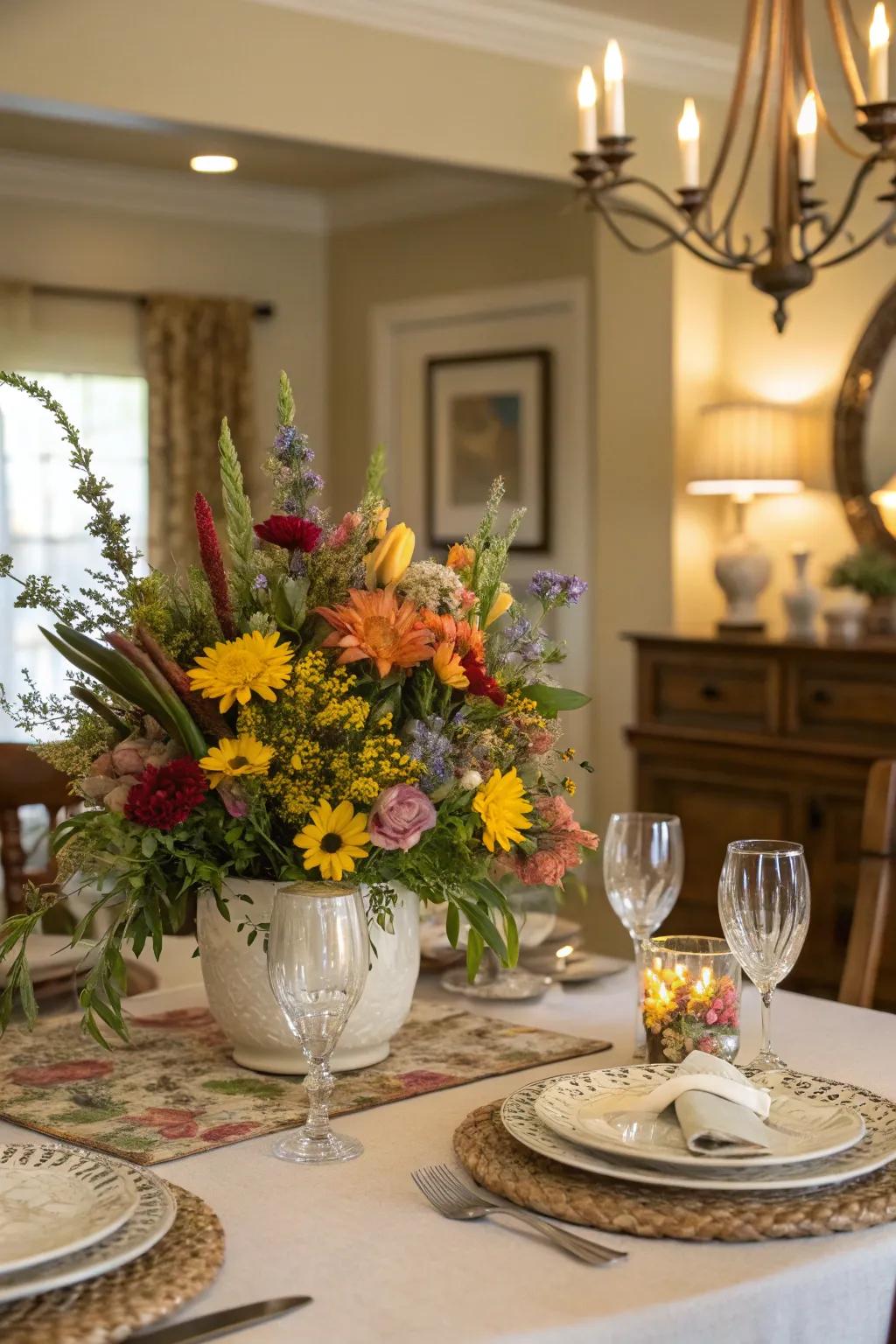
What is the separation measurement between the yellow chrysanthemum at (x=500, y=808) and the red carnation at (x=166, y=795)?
0.23 meters

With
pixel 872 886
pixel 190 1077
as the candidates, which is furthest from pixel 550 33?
pixel 190 1077

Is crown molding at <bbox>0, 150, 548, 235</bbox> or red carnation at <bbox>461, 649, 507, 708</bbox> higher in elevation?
crown molding at <bbox>0, 150, 548, 235</bbox>

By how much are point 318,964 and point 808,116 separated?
1.53m

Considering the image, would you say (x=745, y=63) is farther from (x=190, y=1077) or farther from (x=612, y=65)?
(x=190, y=1077)

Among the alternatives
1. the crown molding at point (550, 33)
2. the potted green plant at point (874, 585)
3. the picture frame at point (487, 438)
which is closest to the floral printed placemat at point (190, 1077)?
the potted green plant at point (874, 585)

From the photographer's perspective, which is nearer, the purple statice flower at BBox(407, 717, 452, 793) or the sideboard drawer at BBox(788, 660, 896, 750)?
the purple statice flower at BBox(407, 717, 452, 793)

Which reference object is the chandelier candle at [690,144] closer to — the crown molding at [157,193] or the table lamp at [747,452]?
the table lamp at [747,452]

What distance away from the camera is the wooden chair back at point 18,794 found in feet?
7.54

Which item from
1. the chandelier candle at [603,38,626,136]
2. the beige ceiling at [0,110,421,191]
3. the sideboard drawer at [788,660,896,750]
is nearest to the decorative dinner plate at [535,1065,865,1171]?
the chandelier candle at [603,38,626,136]

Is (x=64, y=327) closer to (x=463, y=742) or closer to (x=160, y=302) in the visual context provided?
(x=160, y=302)

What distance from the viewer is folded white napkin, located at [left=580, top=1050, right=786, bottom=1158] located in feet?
3.72

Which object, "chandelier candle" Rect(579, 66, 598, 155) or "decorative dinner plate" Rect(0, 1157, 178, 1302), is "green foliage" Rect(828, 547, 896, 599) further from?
"decorative dinner plate" Rect(0, 1157, 178, 1302)

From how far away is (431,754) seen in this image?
1384 millimetres

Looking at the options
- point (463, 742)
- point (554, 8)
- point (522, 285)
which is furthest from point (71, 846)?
point (522, 285)
